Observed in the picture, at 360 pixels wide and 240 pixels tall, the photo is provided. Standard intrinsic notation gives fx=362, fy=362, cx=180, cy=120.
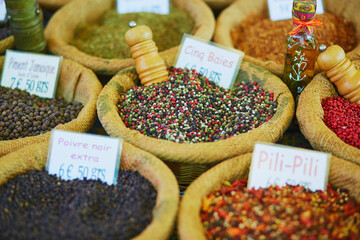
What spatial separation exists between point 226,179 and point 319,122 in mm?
483

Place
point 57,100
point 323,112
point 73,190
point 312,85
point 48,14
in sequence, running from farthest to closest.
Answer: point 48,14, point 57,100, point 312,85, point 323,112, point 73,190

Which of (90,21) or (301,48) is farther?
(90,21)

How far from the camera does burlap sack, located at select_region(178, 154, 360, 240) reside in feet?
4.03

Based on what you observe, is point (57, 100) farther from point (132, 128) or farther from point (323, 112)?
point (323, 112)

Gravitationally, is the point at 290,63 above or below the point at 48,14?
above

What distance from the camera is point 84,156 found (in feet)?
4.79

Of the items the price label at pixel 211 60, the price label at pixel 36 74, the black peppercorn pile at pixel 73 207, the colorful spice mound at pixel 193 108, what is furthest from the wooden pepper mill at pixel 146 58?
the black peppercorn pile at pixel 73 207

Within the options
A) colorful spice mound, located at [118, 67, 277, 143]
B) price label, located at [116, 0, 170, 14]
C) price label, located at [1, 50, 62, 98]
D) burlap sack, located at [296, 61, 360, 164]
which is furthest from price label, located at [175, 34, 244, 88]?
price label, located at [1, 50, 62, 98]

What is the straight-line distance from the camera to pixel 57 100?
6.82ft

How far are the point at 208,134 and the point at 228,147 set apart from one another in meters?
0.20

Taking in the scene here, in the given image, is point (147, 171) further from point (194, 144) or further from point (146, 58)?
point (146, 58)

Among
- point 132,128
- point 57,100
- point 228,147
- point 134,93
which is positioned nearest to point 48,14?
point 57,100

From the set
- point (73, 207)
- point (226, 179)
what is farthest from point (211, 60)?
point (73, 207)

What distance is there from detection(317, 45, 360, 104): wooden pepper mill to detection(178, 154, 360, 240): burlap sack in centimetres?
50
